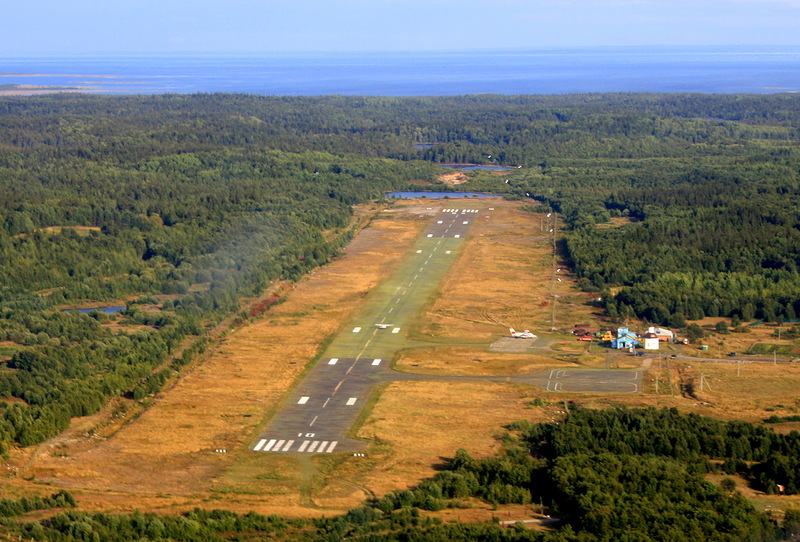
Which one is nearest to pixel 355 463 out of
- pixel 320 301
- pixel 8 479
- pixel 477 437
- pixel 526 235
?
pixel 477 437

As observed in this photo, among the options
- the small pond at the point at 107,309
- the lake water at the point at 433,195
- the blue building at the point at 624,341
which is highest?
the blue building at the point at 624,341

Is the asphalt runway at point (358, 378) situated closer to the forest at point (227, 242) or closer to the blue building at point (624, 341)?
the blue building at point (624, 341)

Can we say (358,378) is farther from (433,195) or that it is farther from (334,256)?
(433,195)

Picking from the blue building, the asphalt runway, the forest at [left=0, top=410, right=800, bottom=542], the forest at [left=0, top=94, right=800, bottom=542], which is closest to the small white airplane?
the blue building

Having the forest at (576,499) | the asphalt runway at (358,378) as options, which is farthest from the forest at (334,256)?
the asphalt runway at (358,378)

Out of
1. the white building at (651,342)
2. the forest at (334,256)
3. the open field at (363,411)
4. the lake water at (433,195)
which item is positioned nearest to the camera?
the forest at (334,256)

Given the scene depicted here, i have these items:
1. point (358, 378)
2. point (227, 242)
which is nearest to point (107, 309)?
point (227, 242)
